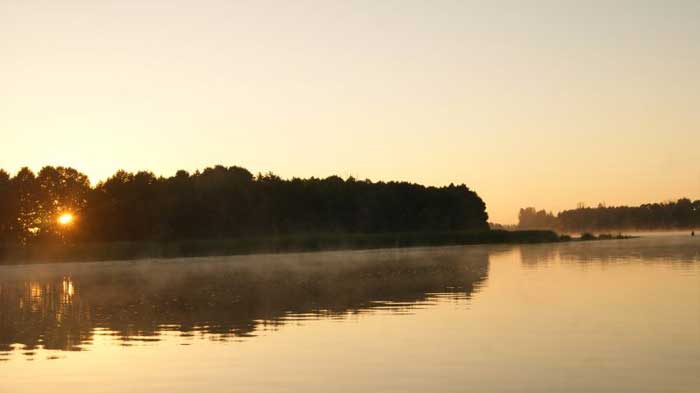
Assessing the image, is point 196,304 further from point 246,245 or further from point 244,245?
point 246,245

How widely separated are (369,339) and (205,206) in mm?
129521

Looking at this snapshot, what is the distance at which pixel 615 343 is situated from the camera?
24500 millimetres

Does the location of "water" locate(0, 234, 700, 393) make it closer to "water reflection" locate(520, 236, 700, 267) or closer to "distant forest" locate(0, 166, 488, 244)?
"water reflection" locate(520, 236, 700, 267)

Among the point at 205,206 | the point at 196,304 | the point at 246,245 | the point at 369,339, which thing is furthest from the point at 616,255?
the point at 205,206

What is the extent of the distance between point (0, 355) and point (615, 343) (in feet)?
61.0

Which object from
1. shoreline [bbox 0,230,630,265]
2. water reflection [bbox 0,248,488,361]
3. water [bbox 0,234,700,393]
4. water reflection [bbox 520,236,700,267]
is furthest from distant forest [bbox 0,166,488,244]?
water [bbox 0,234,700,393]

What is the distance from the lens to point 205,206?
153750 mm

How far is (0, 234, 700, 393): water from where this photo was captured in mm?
20078

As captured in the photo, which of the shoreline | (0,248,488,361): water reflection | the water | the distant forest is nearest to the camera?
the water

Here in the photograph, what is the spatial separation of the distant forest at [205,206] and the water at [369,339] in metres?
93.3

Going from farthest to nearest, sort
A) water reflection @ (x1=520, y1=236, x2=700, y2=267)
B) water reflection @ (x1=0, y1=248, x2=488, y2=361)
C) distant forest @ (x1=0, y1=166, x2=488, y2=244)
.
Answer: distant forest @ (x1=0, y1=166, x2=488, y2=244), water reflection @ (x1=520, y1=236, x2=700, y2=267), water reflection @ (x1=0, y1=248, x2=488, y2=361)

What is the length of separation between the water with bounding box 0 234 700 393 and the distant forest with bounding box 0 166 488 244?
93.3m

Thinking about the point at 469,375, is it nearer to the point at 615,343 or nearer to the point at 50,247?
the point at 615,343

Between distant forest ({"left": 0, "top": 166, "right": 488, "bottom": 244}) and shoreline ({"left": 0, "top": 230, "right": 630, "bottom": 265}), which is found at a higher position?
distant forest ({"left": 0, "top": 166, "right": 488, "bottom": 244})
